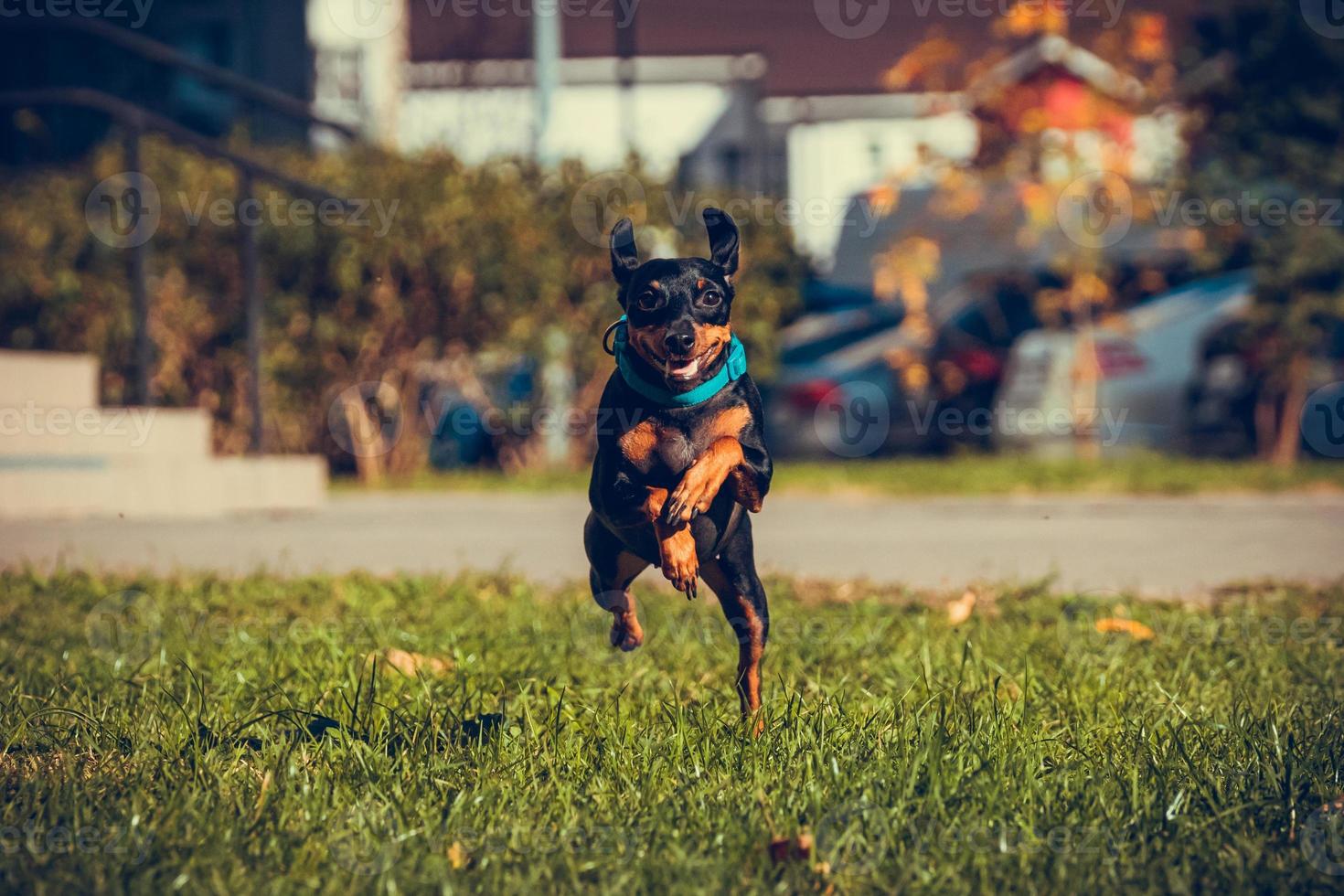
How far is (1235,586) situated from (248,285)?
5.90 meters

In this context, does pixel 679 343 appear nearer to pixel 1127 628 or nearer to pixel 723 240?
pixel 723 240

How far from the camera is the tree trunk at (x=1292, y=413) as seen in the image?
38.8 feet

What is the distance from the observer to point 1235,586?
5.55 m

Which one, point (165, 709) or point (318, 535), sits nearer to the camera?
point (165, 709)

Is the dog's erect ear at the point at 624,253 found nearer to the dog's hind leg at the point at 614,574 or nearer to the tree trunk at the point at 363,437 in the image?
the dog's hind leg at the point at 614,574

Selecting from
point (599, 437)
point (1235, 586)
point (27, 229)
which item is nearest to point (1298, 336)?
point (1235, 586)

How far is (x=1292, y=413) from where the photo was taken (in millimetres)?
11992

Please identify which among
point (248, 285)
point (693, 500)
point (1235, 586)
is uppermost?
point (248, 285)

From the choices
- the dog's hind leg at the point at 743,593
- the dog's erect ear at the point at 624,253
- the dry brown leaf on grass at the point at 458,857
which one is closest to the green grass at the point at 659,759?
→ the dry brown leaf on grass at the point at 458,857

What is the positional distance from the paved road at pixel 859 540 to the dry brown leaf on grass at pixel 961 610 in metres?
0.88

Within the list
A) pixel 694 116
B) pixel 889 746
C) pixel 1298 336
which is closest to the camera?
pixel 889 746

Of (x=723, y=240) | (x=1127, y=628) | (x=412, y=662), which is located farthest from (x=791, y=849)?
(x=1127, y=628)

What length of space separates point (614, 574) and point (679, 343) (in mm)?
592

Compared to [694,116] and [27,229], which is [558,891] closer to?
[27,229]
